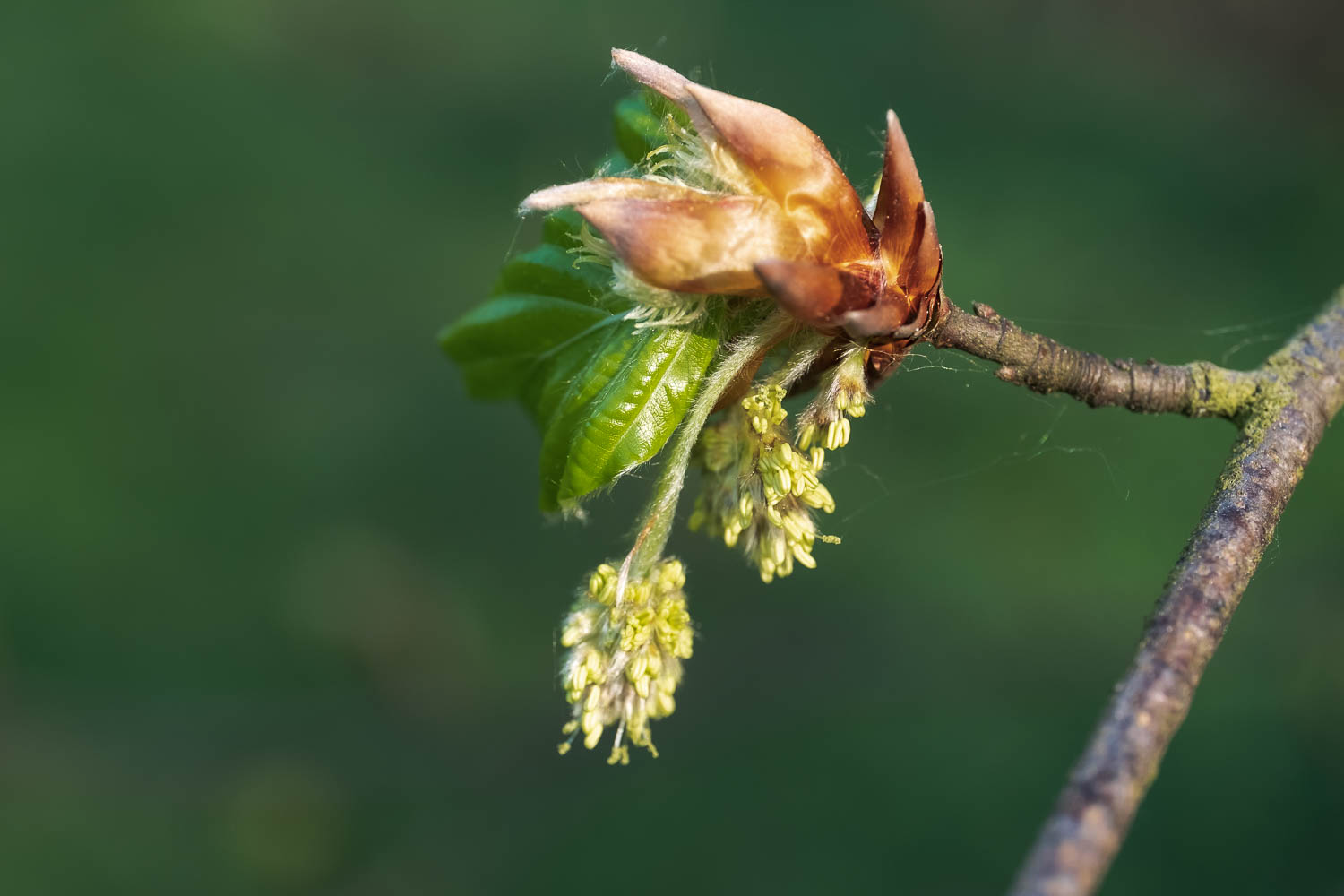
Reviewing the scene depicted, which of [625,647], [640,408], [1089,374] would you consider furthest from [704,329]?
[1089,374]

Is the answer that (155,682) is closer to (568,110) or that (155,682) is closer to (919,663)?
(919,663)

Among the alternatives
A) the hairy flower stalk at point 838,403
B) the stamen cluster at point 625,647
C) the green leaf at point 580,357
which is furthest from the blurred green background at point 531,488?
the stamen cluster at point 625,647

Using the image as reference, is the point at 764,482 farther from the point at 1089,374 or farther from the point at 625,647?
the point at 1089,374

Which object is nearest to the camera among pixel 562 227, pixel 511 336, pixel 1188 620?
pixel 1188 620

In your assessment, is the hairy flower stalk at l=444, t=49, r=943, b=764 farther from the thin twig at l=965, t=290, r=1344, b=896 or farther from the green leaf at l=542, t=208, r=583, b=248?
the thin twig at l=965, t=290, r=1344, b=896

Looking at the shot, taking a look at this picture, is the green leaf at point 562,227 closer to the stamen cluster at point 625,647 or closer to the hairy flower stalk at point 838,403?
the hairy flower stalk at point 838,403

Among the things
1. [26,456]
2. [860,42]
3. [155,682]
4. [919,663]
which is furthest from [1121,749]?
[860,42]
